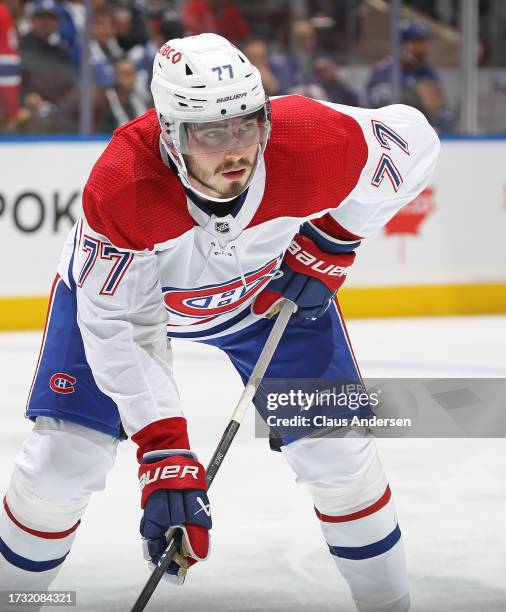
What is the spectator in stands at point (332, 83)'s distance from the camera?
629 cm

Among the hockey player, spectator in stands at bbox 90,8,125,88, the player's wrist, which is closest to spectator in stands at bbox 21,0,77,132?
spectator in stands at bbox 90,8,125,88

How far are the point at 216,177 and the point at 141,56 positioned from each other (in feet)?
13.5

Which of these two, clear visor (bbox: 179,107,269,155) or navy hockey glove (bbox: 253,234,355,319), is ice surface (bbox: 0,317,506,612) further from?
clear visor (bbox: 179,107,269,155)

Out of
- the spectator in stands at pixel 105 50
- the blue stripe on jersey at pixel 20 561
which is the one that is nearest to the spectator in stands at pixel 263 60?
the spectator in stands at pixel 105 50

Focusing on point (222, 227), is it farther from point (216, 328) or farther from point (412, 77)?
point (412, 77)

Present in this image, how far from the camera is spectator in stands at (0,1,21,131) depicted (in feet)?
19.0

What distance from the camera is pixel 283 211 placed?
2.26m

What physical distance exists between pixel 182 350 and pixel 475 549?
2.39 m

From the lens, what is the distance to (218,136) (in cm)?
211

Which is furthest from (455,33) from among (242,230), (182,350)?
(242,230)

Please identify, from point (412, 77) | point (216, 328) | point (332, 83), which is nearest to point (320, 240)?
point (216, 328)

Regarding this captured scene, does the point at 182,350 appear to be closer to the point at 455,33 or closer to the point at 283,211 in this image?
the point at 455,33

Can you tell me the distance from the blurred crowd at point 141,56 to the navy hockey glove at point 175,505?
158 inches

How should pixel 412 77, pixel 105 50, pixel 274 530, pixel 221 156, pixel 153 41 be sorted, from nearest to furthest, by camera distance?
pixel 221 156
pixel 274 530
pixel 105 50
pixel 153 41
pixel 412 77
